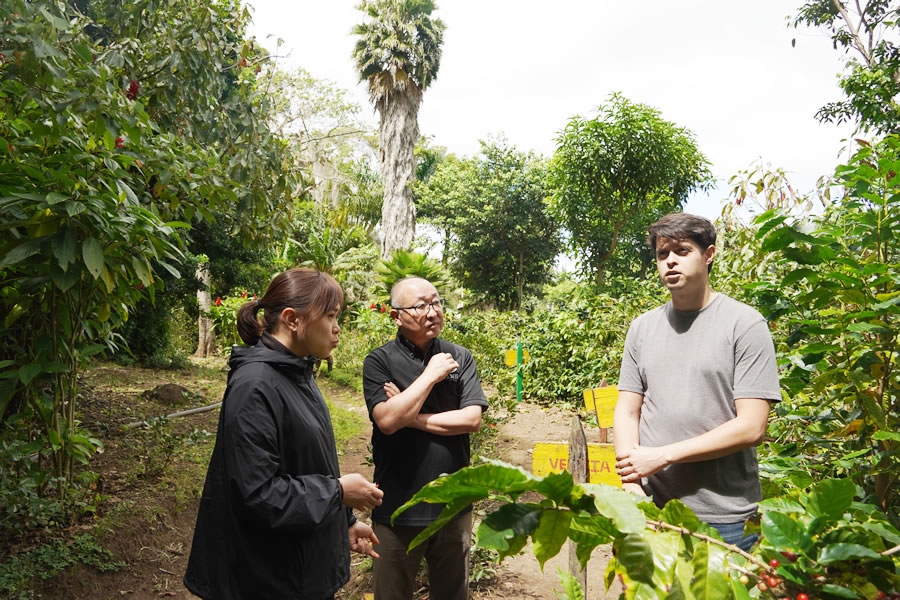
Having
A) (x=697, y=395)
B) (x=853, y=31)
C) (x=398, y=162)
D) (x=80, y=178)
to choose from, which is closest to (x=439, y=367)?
(x=697, y=395)

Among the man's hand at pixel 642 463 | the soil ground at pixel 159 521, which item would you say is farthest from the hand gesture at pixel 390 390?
the man's hand at pixel 642 463

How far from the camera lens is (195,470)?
5191 millimetres

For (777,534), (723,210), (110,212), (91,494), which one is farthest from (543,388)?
(777,534)

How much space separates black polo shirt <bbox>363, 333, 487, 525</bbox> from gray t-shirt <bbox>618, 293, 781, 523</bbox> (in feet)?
2.47

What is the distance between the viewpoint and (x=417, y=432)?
90.1 inches

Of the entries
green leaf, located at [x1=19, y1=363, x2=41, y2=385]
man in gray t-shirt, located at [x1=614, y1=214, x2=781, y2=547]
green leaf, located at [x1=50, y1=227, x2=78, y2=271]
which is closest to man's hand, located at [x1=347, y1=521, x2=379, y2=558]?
man in gray t-shirt, located at [x1=614, y1=214, x2=781, y2=547]

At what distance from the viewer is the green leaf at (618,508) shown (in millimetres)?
501

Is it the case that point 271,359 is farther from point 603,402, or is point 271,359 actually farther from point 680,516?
point 603,402

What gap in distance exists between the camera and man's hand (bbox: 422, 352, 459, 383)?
2188mm

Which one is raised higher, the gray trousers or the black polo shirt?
the black polo shirt

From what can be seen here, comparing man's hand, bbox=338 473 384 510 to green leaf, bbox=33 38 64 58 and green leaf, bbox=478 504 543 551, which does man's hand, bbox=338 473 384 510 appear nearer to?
green leaf, bbox=478 504 543 551

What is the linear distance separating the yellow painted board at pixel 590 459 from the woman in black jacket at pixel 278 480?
111 cm

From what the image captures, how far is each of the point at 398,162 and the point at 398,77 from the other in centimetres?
257

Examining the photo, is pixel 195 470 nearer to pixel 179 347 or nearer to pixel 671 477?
pixel 671 477
